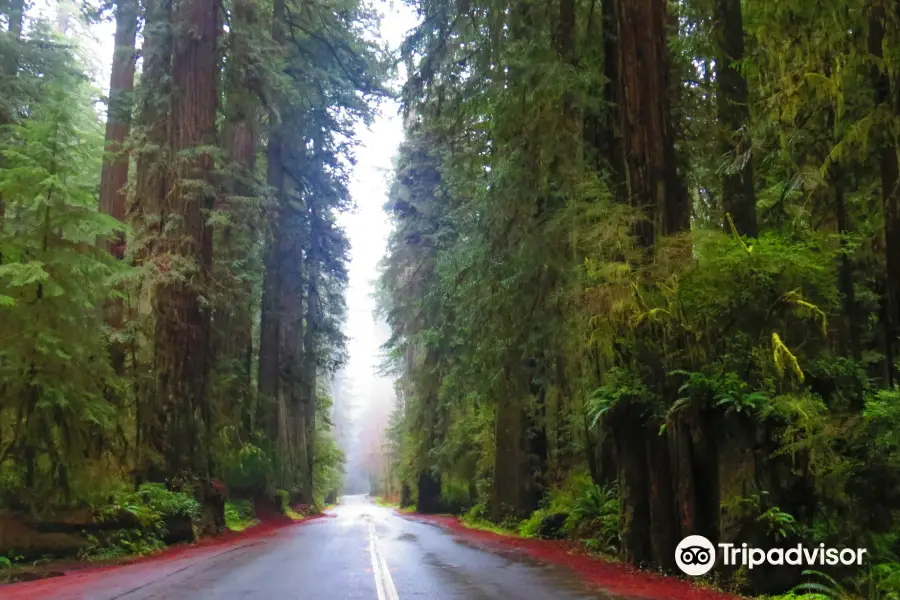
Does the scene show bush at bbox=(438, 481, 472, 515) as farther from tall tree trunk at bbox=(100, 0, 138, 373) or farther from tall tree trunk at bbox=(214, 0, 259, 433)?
tall tree trunk at bbox=(100, 0, 138, 373)

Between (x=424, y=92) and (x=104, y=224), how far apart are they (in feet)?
25.5

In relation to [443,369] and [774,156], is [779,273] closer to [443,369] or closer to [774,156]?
[774,156]

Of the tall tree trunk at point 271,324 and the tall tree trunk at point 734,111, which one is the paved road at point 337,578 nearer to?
the tall tree trunk at point 734,111

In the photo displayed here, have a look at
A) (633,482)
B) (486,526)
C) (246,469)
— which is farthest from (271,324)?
(633,482)

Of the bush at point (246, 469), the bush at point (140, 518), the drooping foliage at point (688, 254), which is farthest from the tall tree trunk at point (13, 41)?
the bush at point (246, 469)


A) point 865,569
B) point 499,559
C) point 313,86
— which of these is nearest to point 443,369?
point 313,86

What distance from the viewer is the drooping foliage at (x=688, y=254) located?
27.5ft

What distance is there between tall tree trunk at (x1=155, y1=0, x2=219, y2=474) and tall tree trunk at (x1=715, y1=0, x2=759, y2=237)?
11175 millimetres

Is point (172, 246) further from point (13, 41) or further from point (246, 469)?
point (246, 469)

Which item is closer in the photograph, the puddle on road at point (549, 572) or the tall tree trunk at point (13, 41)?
the puddle on road at point (549, 572)

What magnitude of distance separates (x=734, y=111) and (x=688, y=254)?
4.18m

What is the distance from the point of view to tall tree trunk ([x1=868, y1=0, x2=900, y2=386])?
8984 mm

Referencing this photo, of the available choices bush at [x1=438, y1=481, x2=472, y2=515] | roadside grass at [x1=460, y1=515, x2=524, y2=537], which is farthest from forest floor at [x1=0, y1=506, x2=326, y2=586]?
bush at [x1=438, y1=481, x2=472, y2=515]

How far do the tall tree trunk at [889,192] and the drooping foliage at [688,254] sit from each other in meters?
0.06
